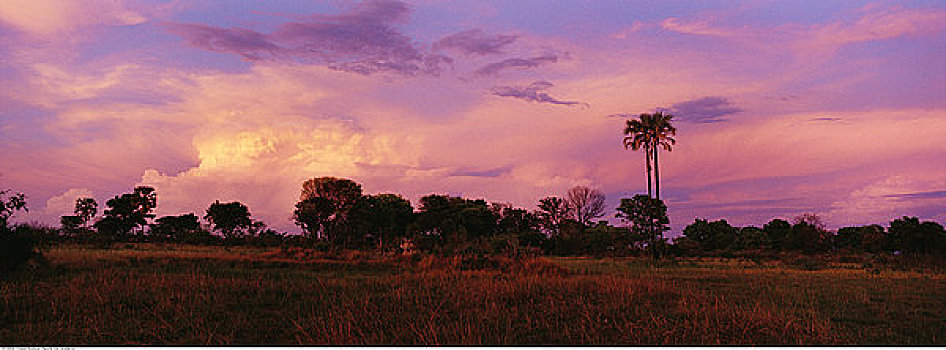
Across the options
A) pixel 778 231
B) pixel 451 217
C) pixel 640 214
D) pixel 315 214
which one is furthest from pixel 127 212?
pixel 778 231

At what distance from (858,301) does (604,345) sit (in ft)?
36.6

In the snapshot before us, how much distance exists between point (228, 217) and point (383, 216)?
30.7 metres

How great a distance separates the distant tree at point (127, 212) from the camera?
274 feet

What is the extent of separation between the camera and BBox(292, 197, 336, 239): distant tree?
256ft

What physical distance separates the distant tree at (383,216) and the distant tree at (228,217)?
911 inches

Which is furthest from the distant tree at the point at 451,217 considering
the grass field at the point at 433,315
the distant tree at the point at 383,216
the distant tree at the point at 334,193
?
the grass field at the point at 433,315

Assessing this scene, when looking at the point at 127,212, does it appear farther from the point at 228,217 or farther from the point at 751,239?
the point at 751,239

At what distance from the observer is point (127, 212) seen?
8488 centimetres

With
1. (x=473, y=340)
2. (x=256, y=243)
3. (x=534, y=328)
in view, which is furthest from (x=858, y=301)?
(x=256, y=243)

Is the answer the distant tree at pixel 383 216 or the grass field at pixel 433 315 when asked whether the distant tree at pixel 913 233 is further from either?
the grass field at pixel 433 315

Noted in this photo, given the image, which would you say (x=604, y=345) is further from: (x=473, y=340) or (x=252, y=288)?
(x=252, y=288)

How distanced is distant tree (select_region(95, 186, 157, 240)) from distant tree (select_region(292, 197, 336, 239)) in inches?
1000

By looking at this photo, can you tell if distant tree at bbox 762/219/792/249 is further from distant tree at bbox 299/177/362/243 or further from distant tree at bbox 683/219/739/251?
distant tree at bbox 299/177/362/243

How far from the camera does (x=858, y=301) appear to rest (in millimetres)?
16688
